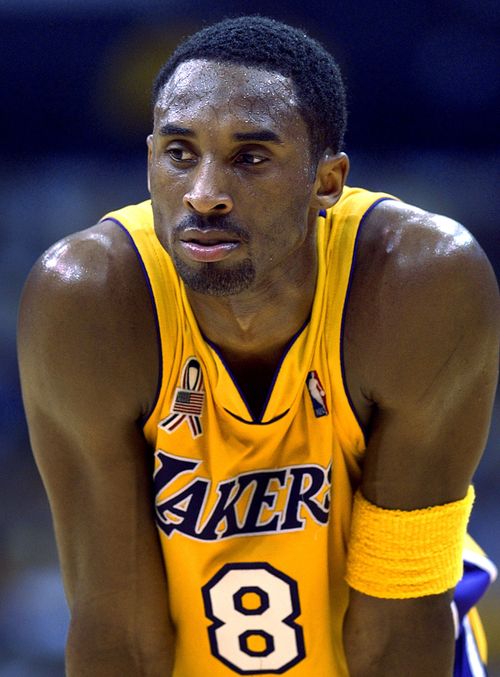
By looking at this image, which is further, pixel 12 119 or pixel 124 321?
pixel 12 119

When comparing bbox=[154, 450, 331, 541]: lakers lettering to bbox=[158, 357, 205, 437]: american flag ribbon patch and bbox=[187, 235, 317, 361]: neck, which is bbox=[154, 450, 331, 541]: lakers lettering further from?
bbox=[187, 235, 317, 361]: neck

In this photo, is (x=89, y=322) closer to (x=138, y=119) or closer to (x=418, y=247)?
(x=418, y=247)

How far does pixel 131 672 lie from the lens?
191 centimetres

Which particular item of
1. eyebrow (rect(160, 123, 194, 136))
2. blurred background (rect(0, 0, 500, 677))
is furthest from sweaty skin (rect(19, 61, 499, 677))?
blurred background (rect(0, 0, 500, 677))

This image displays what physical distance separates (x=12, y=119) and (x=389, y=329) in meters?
2.25

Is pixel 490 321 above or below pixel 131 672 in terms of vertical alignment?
above

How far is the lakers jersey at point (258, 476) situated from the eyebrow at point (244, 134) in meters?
0.20

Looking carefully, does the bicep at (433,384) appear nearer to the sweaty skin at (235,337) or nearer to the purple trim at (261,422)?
the sweaty skin at (235,337)

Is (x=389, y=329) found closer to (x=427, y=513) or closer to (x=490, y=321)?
(x=490, y=321)

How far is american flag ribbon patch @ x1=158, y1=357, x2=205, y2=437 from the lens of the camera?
1780 millimetres

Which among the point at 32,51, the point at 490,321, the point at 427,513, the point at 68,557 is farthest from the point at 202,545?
the point at 32,51

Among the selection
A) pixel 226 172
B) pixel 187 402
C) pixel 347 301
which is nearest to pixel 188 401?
pixel 187 402

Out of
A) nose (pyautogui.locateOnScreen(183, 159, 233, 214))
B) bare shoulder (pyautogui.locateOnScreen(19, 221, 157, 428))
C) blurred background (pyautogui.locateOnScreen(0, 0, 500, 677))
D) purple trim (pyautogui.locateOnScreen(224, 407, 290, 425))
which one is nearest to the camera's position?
nose (pyautogui.locateOnScreen(183, 159, 233, 214))

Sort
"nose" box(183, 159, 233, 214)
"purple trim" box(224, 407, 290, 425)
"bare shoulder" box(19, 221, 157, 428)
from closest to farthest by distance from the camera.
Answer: "nose" box(183, 159, 233, 214) < "bare shoulder" box(19, 221, 157, 428) < "purple trim" box(224, 407, 290, 425)
